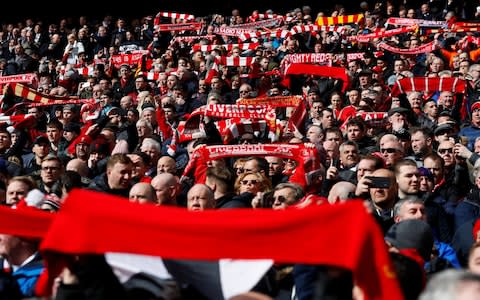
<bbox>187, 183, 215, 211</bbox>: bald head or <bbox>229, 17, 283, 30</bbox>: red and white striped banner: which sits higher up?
<bbox>187, 183, 215, 211</bbox>: bald head

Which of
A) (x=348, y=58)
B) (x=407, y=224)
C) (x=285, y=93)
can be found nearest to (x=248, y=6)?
(x=348, y=58)

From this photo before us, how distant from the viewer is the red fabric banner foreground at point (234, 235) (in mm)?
3934

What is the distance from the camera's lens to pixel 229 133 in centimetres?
1126

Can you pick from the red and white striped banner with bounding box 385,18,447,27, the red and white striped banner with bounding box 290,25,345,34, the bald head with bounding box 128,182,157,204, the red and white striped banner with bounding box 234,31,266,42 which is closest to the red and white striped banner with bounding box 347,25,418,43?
the red and white striped banner with bounding box 385,18,447,27

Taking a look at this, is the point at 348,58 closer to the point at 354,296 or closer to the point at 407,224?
the point at 407,224

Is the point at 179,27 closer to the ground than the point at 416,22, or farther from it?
closer to the ground

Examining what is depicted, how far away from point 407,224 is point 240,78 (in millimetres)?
10066

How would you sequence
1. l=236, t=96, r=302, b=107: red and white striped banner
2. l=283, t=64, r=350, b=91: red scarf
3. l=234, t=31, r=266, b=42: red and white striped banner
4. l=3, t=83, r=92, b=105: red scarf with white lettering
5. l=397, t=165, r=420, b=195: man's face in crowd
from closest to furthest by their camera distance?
l=397, t=165, r=420, b=195: man's face in crowd, l=236, t=96, r=302, b=107: red and white striped banner, l=3, t=83, r=92, b=105: red scarf with white lettering, l=283, t=64, r=350, b=91: red scarf, l=234, t=31, r=266, b=42: red and white striped banner

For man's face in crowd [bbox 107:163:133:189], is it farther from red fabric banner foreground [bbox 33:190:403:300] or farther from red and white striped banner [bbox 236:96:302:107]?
red and white striped banner [bbox 236:96:302:107]

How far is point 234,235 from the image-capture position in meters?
4.18

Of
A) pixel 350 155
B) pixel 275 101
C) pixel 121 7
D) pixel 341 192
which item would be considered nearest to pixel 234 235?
pixel 341 192

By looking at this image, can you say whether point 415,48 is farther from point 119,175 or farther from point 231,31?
point 119,175

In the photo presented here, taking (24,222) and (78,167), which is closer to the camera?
(24,222)

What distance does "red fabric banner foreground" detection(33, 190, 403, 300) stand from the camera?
3934 mm
